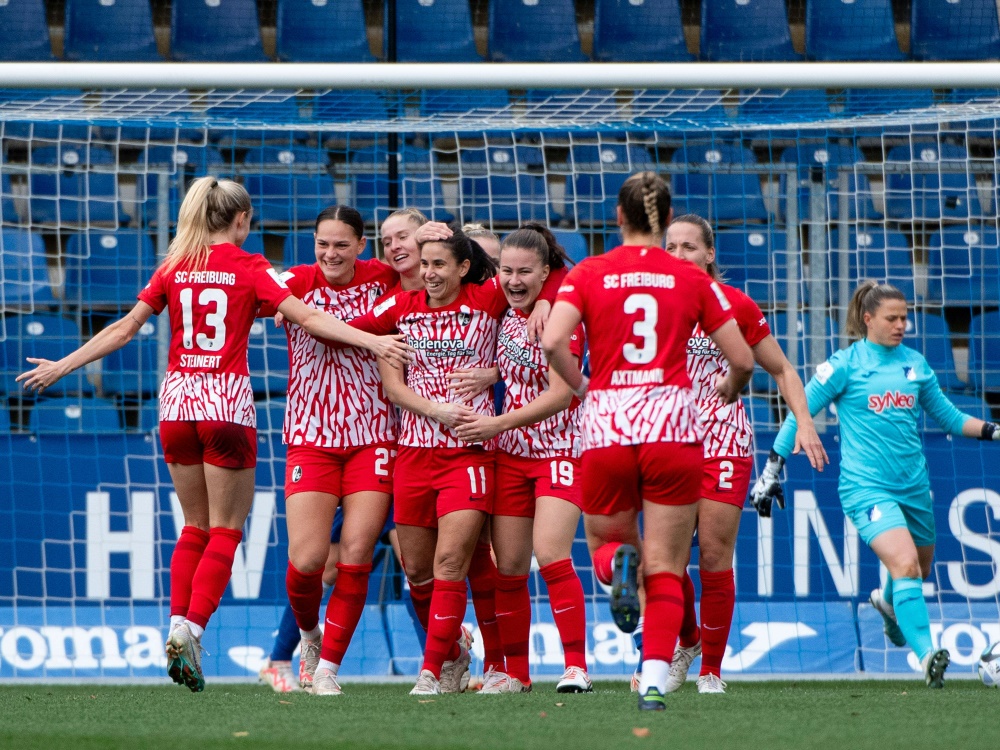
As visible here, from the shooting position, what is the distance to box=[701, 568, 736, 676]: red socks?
5.32m

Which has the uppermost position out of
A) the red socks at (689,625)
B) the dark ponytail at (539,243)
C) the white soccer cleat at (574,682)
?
the dark ponytail at (539,243)

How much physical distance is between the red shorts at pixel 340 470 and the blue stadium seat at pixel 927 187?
461cm

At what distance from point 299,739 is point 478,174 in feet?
18.7

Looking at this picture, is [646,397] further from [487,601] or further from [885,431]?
[885,431]

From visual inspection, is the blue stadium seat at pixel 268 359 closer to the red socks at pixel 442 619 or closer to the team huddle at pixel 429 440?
the team huddle at pixel 429 440

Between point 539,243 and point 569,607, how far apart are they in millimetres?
1470

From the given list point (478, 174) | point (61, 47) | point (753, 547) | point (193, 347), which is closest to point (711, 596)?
point (753, 547)

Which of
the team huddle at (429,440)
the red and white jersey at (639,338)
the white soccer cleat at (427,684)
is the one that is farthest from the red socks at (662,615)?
the white soccer cleat at (427,684)

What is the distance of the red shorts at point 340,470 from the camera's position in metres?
5.25

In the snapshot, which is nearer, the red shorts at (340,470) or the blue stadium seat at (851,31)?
the red shorts at (340,470)

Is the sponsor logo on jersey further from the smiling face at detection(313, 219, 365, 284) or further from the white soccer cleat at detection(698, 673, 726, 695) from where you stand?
the smiling face at detection(313, 219, 365, 284)

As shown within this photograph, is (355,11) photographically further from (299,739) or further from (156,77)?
(299,739)

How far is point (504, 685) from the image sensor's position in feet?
17.4

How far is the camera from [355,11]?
1023cm
